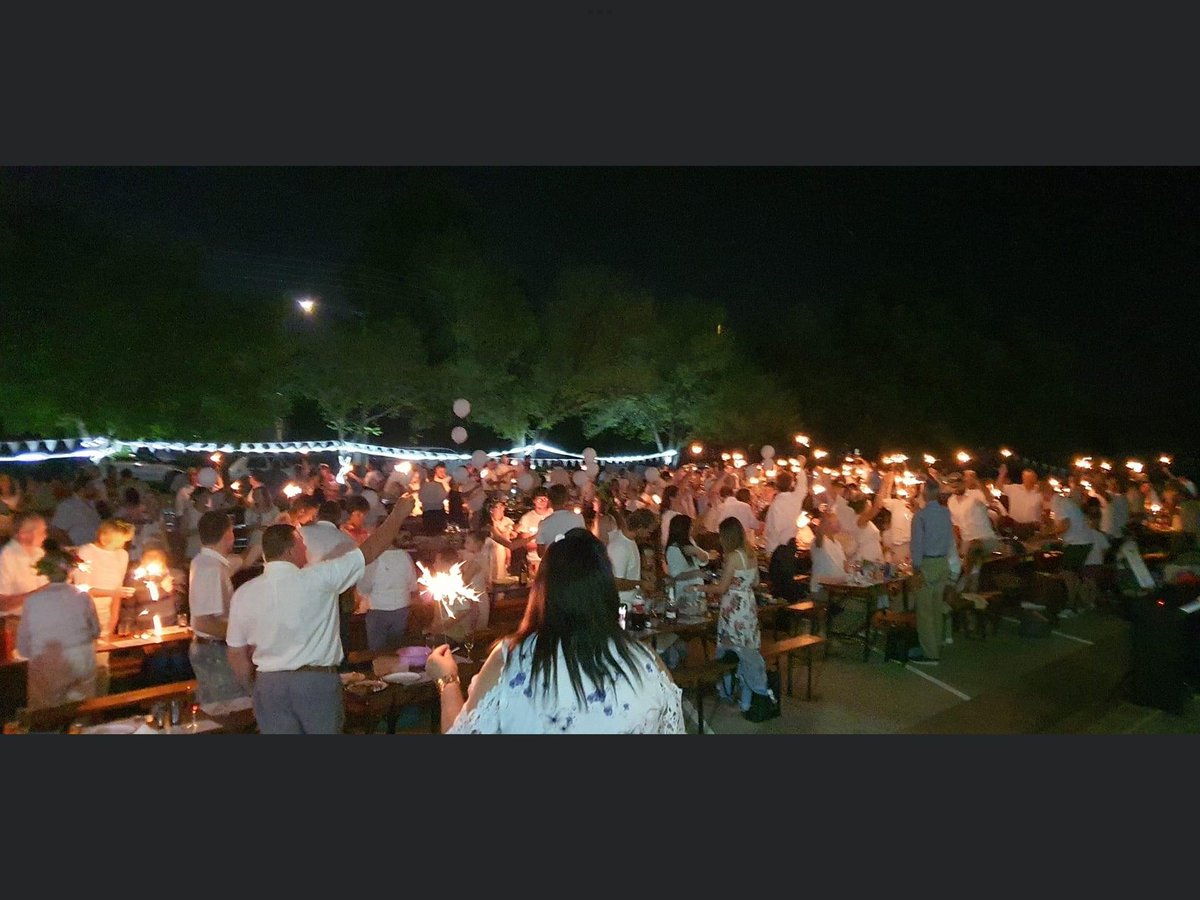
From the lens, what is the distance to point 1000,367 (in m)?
27.4

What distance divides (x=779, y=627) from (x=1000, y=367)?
71.2 ft

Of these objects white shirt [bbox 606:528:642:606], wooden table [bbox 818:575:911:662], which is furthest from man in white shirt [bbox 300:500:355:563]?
wooden table [bbox 818:575:911:662]

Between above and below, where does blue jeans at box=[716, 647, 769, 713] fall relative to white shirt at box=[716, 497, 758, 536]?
below

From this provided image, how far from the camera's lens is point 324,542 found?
18.3 ft

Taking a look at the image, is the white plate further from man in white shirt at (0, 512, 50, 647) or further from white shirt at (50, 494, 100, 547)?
white shirt at (50, 494, 100, 547)

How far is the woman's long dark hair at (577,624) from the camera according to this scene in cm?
270

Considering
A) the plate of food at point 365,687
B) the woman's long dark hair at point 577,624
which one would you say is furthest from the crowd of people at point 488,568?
the plate of food at point 365,687

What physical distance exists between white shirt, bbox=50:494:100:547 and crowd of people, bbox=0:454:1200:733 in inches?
0.9

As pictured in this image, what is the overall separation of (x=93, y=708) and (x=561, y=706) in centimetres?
377

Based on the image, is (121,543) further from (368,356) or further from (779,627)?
(368,356)

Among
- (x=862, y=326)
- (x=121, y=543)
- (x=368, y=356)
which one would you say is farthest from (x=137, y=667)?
(x=862, y=326)

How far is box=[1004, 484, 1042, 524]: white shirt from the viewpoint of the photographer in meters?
12.2

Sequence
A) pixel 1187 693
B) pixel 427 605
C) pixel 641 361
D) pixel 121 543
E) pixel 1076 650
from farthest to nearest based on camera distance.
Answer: pixel 641 361 < pixel 1076 650 < pixel 427 605 < pixel 1187 693 < pixel 121 543

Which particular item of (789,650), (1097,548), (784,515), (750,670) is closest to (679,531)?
(789,650)
